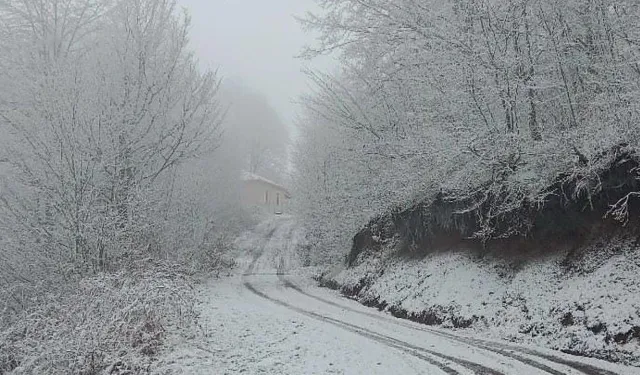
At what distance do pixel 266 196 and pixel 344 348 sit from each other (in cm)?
6444

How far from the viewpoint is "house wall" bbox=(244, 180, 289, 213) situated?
68250 millimetres

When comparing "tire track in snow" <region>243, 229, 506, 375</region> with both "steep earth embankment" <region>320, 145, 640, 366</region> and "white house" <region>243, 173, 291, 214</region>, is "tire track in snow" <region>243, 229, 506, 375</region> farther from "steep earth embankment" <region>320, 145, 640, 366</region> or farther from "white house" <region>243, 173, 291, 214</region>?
"white house" <region>243, 173, 291, 214</region>

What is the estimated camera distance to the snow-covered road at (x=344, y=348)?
8203 millimetres

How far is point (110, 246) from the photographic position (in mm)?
12781

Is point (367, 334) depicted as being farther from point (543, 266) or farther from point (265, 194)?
point (265, 194)

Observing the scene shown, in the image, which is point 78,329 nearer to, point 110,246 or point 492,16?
point 110,246

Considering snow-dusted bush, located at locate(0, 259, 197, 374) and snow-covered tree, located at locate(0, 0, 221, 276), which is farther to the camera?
snow-covered tree, located at locate(0, 0, 221, 276)

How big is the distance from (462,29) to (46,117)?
1070 centimetres

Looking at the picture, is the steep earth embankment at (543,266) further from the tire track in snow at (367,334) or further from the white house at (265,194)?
the white house at (265,194)

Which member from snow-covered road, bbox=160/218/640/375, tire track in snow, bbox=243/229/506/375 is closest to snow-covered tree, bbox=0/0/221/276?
snow-covered road, bbox=160/218/640/375

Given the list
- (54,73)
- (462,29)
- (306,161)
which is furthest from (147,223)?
(306,161)

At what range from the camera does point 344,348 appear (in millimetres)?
9531

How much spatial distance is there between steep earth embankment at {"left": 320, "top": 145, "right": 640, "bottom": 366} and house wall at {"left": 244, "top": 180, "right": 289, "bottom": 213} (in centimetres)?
5053

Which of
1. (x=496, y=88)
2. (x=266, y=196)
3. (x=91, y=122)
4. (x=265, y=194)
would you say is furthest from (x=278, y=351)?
(x=266, y=196)
